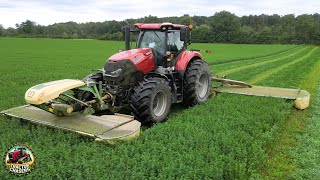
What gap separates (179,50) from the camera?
8766 millimetres

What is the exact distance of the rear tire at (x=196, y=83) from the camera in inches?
334

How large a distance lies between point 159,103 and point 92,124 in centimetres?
194

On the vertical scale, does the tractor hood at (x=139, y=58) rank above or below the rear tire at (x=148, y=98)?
above

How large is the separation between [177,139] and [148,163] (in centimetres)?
117

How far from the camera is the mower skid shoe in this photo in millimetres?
5660

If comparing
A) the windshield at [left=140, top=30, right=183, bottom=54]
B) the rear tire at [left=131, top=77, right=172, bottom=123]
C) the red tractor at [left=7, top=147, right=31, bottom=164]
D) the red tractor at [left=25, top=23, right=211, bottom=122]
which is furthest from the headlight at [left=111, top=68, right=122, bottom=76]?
the red tractor at [left=7, top=147, right=31, bottom=164]

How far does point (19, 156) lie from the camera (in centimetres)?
483

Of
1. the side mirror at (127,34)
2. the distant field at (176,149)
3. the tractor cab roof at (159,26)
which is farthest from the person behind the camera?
the side mirror at (127,34)

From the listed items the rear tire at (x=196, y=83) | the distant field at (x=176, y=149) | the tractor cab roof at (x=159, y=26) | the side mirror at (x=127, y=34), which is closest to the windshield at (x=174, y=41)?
the tractor cab roof at (x=159, y=26)

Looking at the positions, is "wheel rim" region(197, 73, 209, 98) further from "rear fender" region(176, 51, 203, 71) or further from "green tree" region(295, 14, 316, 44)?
"green tree" region(295, 14, 316, 44)

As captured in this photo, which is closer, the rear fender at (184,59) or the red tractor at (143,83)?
the red tractor at (143,83)

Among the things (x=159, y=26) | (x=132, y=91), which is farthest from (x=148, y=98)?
(x=159, y=26)

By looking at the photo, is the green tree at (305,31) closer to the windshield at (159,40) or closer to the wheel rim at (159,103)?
the windshield at (159,40)

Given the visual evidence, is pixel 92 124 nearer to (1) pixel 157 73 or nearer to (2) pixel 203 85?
(1) pixel 157 73
